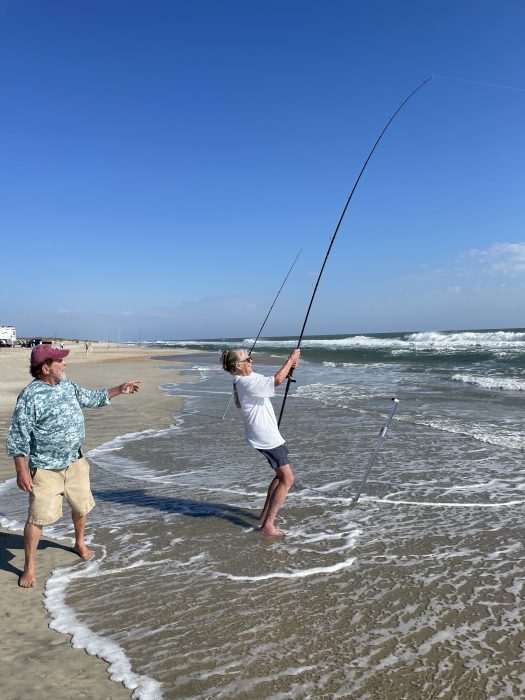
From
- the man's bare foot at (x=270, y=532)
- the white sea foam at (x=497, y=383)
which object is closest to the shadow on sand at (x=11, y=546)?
the man's bare foot at (x=270, y=532)

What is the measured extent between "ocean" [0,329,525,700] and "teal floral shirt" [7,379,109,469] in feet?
2.99

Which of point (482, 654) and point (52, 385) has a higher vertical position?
point (52, 385)

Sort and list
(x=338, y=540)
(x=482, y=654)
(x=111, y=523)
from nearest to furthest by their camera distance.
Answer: (x=482, y=654)
(x=338, y=540)
(x=111, y=523)

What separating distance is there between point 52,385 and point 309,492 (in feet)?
10.8

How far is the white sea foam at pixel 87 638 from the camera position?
261cm

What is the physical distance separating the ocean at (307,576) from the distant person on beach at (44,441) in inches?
20.2

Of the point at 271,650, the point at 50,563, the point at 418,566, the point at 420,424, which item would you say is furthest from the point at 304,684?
the point at 420,424

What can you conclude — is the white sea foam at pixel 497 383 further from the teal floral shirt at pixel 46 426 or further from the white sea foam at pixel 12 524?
the teal floral shirt at pixel 46 426

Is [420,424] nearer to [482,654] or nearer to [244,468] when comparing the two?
[244,468]

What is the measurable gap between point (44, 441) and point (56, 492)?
1.24ft

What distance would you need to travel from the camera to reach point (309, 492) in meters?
5.96

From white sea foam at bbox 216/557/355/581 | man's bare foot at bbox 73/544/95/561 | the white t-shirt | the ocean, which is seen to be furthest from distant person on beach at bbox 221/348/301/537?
man's bare foot at bbox 73/544/95/561

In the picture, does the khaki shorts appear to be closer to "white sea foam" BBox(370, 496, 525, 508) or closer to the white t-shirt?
the white t-shirt

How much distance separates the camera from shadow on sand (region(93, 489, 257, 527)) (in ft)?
16.8
